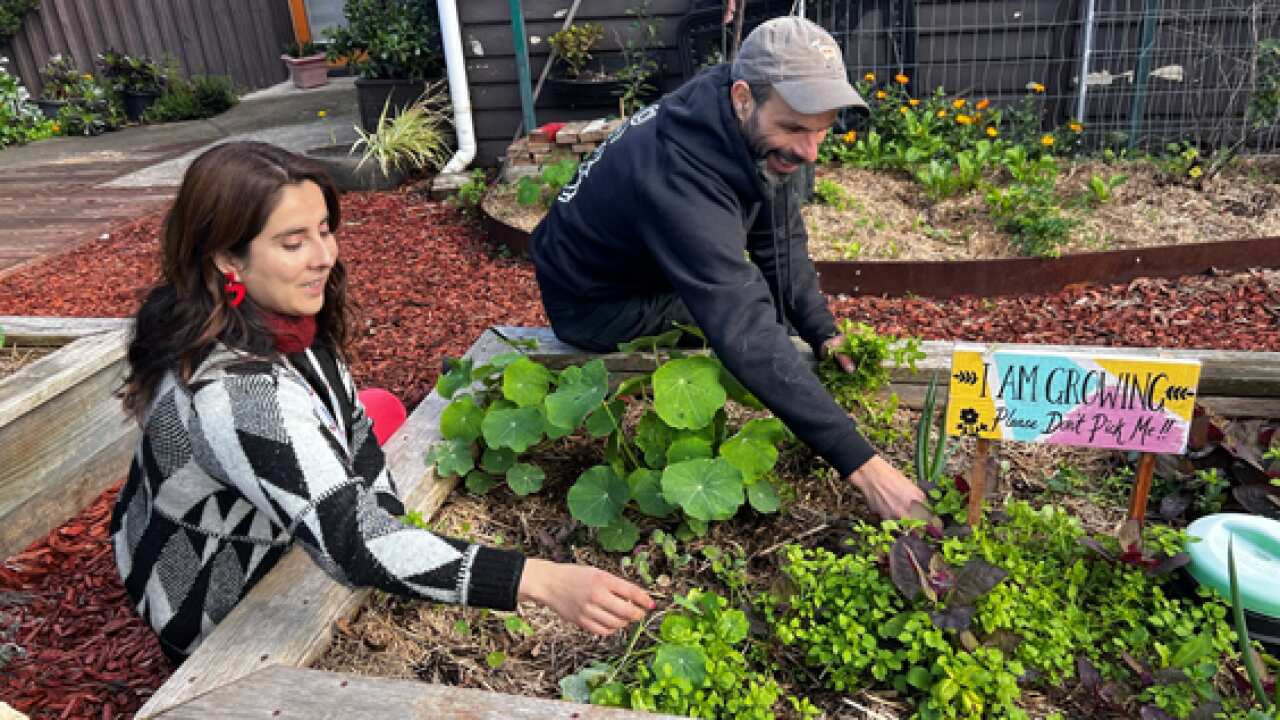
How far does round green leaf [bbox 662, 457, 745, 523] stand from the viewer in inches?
68.9

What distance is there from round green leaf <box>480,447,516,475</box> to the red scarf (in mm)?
593

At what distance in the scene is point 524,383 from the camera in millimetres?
2078

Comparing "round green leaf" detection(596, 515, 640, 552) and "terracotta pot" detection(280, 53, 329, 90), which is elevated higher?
"terracotta pot" detection(280, 53, 329, 90)

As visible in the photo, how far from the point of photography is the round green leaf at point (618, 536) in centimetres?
187

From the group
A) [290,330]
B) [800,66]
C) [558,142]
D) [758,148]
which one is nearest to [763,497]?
[758,148]

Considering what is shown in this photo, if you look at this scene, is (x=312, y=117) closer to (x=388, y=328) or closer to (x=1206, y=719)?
(x=388, y=328)

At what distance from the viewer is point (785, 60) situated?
178cm

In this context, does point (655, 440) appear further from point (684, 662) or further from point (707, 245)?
point (684, 662)

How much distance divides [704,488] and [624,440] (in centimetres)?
35

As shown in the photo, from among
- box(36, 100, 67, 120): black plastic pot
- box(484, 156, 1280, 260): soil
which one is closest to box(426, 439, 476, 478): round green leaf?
box(484, 156, 1280, 260): soil

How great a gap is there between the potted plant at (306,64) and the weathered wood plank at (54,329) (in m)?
8.08

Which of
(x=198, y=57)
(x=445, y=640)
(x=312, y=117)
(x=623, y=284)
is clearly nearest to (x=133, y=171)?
(x=312, y=117)

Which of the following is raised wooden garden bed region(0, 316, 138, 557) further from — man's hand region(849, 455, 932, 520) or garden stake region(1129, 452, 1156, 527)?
garden stake region(1129, 452, 1156, 527)

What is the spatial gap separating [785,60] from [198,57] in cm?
1017
